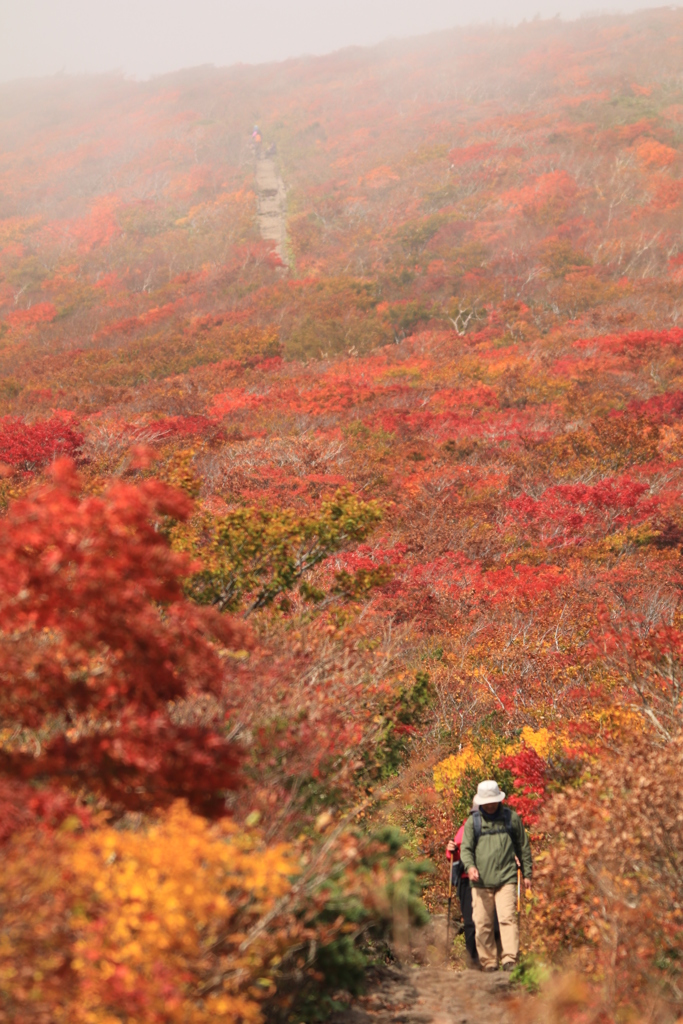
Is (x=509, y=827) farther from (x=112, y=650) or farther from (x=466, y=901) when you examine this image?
(x=112, y=650)

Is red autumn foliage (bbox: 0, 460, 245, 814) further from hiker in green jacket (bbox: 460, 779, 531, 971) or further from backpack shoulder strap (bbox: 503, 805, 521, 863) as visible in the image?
backpack shoulder strap (bbox: 503, 805, 521, 863)

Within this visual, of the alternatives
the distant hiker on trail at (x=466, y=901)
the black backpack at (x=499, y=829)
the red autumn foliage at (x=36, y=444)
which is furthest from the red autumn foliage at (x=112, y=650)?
the red autumn foliage at (x=36, y=444)

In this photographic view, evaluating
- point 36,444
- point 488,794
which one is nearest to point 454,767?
point 488,794

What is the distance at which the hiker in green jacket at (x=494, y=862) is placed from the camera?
19.8 feet

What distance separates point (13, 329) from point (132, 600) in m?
40.7

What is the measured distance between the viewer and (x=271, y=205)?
56344 mm

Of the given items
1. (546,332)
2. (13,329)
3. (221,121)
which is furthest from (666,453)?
(221,121)

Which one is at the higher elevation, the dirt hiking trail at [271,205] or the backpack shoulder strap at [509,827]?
the dirt hiking trail at [271,205]

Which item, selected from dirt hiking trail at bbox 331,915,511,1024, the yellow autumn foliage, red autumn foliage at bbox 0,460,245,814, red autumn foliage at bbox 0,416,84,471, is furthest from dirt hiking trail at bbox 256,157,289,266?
the yellow autumn foliage

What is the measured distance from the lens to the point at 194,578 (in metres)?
8.21

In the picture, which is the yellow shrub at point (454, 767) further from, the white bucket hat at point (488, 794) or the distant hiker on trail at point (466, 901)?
the white bucket hat at point (488, 794)

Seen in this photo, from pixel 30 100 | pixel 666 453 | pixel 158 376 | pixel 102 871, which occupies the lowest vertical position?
pixel 666 453

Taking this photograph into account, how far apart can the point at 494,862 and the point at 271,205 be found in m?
56.6

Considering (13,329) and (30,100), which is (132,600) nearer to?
(13,329)
